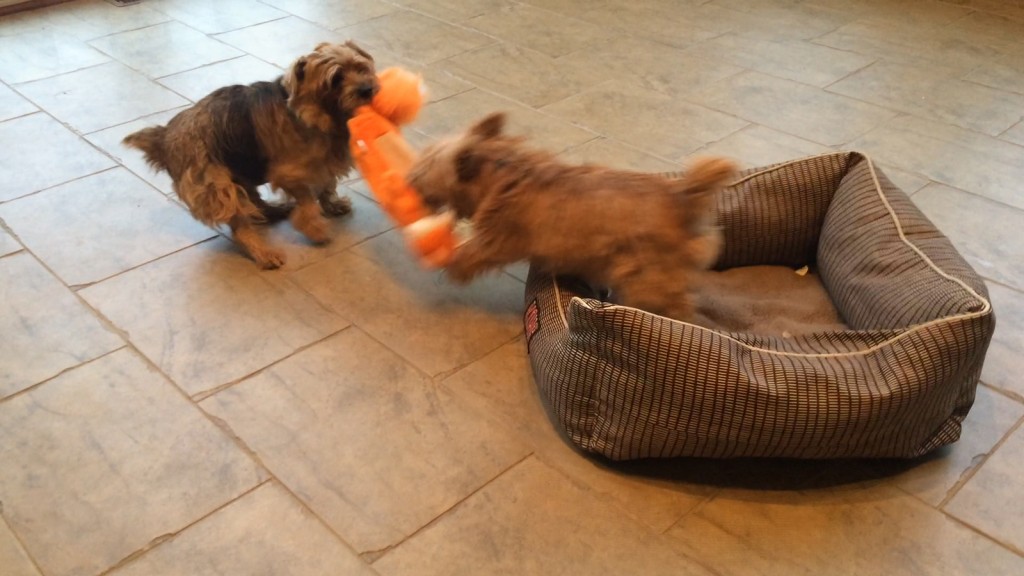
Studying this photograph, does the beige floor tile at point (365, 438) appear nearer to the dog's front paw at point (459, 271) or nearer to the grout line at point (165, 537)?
the grout line at point (165, 537)

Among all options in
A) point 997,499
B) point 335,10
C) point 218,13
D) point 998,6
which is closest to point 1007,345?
point 997,499

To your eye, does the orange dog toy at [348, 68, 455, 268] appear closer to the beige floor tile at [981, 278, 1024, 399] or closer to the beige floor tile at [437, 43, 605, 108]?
the beige floor tile at [437, 43, 605, 108]

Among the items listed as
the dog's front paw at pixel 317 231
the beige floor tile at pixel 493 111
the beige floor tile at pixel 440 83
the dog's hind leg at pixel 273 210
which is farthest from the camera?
the beige floor tile at pixel 440 83

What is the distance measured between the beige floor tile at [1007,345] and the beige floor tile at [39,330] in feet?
8.36

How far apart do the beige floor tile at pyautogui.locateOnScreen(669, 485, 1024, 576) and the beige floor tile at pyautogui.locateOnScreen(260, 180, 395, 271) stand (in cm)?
161

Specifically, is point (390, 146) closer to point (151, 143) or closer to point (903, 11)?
point (151, 143)

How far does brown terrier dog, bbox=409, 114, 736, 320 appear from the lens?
2252 millimetres

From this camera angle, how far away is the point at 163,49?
4.73 meters

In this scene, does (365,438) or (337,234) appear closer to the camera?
(365,438)

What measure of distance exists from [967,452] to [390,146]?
183 cm

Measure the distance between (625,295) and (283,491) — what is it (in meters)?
0.98

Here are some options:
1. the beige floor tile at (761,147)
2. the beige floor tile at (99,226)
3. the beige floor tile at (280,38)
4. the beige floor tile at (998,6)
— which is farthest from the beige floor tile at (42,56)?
the beige floor tile at (998,6)

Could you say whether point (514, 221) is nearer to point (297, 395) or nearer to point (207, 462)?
point (297, 395)

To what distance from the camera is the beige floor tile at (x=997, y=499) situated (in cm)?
207
